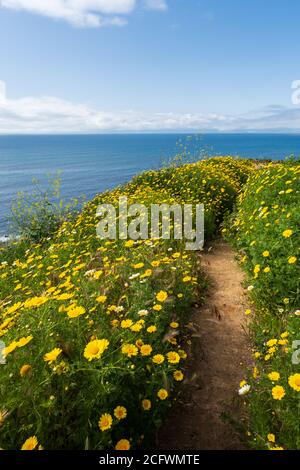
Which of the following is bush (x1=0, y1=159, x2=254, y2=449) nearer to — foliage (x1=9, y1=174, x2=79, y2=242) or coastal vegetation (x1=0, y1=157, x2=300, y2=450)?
coastal vegetation (x1=0, y1=157, x2=300, y2=450)

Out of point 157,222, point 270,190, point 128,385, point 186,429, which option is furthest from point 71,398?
point 270,190

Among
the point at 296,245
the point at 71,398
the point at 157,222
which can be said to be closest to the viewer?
the point at 71,398

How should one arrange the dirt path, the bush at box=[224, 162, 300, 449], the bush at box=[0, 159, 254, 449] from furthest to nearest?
1. the dirt path
2. the bush at box=[224, 162, 300, 449]
3. the bush at box=[0, 159, 254, 449]

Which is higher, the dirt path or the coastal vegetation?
the coastal vegetation

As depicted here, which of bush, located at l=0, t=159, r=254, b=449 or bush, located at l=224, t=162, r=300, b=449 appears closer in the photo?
bush, located at l=0, t=159, r=254, b=449

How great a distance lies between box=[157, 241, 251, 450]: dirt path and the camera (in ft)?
10.4

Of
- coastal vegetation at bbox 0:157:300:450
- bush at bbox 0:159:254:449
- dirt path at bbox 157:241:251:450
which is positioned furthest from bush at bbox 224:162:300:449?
bush at bbox 0:159:254:449

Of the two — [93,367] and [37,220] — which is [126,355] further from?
[37,220]

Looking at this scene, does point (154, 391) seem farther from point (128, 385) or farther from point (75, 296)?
point (75, 296)

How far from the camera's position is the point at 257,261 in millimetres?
5047

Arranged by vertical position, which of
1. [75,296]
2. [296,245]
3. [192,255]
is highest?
[296,245]

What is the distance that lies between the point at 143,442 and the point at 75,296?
181 cm

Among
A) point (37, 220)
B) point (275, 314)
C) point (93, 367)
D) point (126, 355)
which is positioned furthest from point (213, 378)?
point (37, 220)

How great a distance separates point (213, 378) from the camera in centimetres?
393
